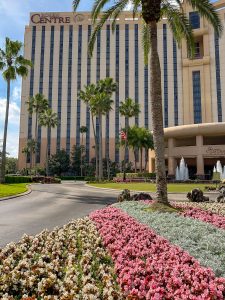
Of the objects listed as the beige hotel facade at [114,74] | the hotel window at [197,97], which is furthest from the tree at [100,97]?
the hotel window at [197,97]

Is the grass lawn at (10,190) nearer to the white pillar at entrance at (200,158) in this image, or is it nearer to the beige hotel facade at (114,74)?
the white pillar at entrance at (200,158)

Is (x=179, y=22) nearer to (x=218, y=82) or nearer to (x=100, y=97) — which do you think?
(x=100, y=97)

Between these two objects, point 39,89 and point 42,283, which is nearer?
point 42,283

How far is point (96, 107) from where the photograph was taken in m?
56.7

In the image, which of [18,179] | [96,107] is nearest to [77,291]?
[18,179]

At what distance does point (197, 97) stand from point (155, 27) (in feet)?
282

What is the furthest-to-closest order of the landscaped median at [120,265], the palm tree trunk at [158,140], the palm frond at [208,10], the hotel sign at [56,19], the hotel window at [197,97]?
1. the hotel sign at [56,19]
2. the hotel window at [197,97]
3. the palm frond at [208,10]
4. the palm tree trunk at [158,140]
5. the landscaped median at [120,265]

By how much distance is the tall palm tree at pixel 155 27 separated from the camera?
13.7 meters

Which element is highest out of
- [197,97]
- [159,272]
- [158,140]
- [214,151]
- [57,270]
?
[197,97]

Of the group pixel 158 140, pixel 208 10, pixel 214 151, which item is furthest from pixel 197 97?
pixel 158 140

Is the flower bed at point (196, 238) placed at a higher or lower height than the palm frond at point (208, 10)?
lower

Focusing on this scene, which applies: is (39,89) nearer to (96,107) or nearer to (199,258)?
(96,107)

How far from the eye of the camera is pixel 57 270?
5469 mm

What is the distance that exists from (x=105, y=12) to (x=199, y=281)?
15.9 meters
